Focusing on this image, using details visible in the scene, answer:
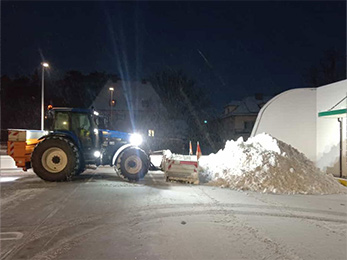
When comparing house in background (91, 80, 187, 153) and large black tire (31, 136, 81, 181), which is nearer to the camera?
large black tire (31, 136, 81, 181)

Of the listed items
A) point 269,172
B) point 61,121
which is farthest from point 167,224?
point 61,121

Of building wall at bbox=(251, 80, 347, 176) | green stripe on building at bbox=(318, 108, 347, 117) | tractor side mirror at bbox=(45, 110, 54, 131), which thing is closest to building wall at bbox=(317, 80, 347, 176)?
building wall at bbox=(251, 80, 347, 176)

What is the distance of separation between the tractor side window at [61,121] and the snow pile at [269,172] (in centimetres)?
569

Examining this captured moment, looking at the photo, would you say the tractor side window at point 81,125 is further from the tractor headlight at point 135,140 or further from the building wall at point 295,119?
the building wall at point 295,119

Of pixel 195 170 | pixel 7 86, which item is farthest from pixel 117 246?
pixel 7 86

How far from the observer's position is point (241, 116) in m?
44.8

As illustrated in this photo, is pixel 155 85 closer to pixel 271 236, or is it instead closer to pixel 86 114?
pixel 86 114

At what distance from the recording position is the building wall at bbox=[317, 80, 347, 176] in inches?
515

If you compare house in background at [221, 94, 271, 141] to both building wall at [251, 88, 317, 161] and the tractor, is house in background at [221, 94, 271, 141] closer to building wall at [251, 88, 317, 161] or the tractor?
building wall at [251, 88, 317, 161]

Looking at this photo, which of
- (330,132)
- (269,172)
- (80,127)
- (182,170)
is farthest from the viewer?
(330,132)

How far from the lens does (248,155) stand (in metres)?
11.3

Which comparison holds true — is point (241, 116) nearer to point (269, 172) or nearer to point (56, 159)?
point (269, 172)

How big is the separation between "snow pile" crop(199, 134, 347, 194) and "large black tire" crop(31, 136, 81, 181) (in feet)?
16.7

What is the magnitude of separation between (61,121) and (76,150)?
4.76 feet
